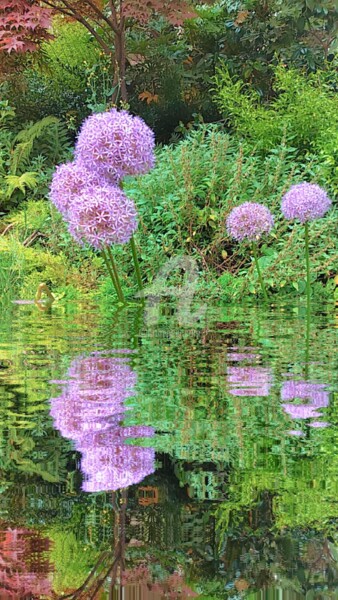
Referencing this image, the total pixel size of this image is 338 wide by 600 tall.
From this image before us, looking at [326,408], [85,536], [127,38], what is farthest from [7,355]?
[127,38]

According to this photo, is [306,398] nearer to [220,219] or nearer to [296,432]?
[296,432]

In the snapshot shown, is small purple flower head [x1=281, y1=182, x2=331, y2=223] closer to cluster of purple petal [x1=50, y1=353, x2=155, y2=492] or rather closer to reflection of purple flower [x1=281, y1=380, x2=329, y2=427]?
cluster of purple petal [x1=50, y1=353, x2=155, y2=492]

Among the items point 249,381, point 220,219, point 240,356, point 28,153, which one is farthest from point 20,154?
point 249,381

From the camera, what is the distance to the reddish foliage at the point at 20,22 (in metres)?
9.44

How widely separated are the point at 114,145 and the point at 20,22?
4.87 metres

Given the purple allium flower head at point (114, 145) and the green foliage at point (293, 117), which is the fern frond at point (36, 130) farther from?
the purple allium flower head at point (114, 145)

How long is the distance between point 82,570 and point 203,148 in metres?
8.41

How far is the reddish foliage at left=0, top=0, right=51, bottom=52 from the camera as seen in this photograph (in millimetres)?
9438

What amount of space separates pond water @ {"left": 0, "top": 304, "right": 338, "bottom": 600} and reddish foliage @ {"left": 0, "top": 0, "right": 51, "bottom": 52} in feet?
21.7

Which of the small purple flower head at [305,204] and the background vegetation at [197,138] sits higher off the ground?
the background vegetation at [197,138]

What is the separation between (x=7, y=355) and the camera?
3766 mm

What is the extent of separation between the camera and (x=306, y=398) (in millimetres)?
2652

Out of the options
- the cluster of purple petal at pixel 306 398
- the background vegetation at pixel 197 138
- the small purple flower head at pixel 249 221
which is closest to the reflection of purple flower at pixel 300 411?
the cluster of purple petal at pixel 306 398

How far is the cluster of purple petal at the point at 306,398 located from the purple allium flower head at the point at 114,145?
2.70 m
